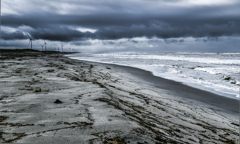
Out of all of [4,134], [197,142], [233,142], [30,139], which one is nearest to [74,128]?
[30,139]

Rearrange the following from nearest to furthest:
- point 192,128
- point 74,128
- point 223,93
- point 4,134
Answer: point 4,134
point 74,128
point 192,128
point 223,93

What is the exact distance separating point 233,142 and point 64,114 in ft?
11.8

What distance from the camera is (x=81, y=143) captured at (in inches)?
95.7

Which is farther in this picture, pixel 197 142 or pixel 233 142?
pixel 233 142

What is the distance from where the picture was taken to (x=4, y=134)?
259cm

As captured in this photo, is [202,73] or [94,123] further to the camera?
[202,73]

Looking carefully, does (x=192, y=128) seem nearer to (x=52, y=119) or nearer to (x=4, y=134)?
A: (x=52, y=119)

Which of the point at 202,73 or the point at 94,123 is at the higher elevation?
the point at 94,123

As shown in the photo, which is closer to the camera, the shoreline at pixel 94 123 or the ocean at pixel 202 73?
the shoreline at pixel 94 123

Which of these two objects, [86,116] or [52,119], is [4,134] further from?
[86,116]

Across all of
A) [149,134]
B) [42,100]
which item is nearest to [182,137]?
[149,134]

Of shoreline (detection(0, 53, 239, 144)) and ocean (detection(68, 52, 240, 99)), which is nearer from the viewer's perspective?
shoreline (detection(0, 53, 239, 144))

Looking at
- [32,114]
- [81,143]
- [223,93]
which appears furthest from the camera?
[223,93]

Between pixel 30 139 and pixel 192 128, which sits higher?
pixel 30 139
